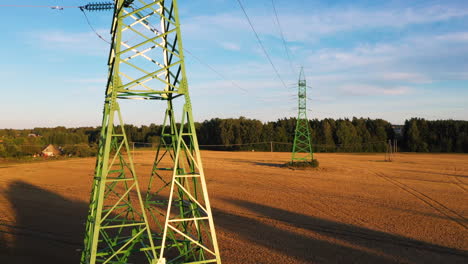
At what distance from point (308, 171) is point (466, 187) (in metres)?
9.86

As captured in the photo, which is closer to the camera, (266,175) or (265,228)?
(265,228)

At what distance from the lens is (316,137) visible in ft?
196

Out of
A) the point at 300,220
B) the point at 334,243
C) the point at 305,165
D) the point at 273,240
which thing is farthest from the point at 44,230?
the point at 305,165

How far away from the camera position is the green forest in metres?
49.6

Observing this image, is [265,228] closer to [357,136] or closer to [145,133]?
[357,136]

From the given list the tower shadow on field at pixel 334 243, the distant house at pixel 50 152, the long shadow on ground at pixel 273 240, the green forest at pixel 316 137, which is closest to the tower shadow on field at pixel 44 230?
the long shadow on ground at pixel 273 240

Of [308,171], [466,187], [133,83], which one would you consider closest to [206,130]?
[308,171]

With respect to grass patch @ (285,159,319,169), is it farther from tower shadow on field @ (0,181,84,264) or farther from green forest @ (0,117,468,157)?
green forest @ (0,117,468,157)

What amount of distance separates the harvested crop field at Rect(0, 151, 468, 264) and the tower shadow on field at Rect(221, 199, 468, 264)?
26 millimetres

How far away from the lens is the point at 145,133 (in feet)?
248

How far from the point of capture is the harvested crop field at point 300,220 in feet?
27.3

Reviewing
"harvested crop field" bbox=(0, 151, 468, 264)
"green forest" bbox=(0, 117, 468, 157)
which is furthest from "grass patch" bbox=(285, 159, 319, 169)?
"green forest" bbox=(0, 117, 468, 157)

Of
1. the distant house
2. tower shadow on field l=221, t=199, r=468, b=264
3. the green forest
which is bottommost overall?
tower shadow on field l=221, t=199, r=468, b=264

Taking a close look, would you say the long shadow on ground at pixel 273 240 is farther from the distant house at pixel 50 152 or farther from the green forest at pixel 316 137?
the distant house at pixel 50 152
